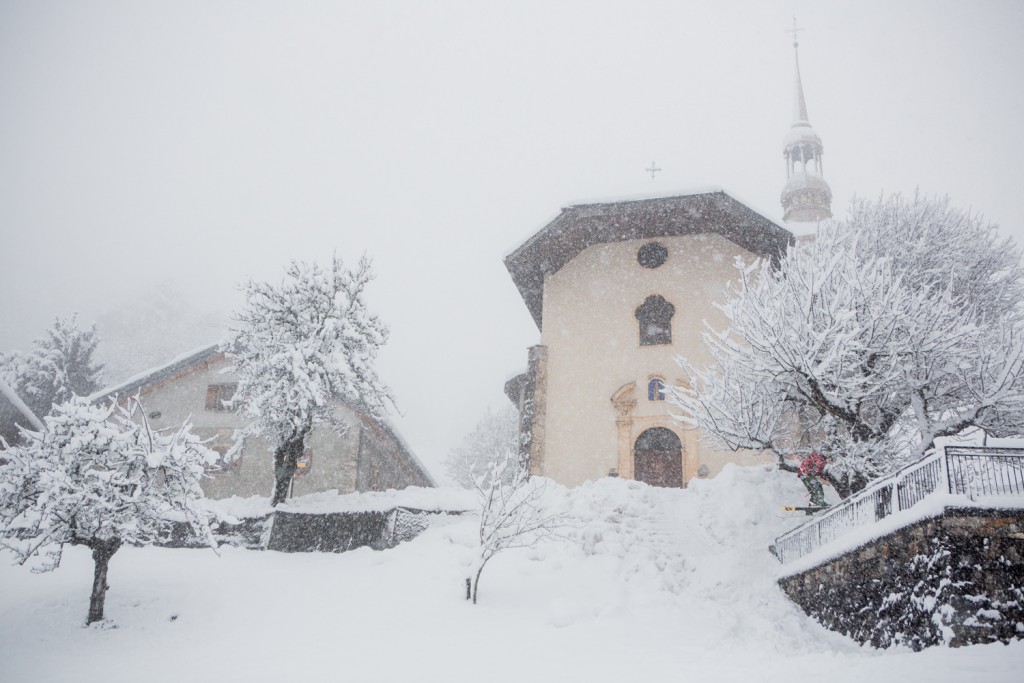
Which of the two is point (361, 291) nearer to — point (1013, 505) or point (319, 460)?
point (319, 460)

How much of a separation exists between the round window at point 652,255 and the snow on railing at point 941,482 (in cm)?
1076

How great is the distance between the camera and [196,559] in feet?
44.9

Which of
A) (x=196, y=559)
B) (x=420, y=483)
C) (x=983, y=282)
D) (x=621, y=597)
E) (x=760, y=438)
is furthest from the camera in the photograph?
(x=420, y=483)

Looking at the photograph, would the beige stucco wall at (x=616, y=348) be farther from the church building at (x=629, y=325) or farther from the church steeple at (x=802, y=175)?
the church steeple at (x=802, y=175)

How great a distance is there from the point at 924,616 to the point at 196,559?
13.5 meters

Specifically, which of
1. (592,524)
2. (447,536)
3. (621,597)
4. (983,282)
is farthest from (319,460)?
(983,282)

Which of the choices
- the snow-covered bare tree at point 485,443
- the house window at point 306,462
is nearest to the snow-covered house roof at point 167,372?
the house window at point 306,462

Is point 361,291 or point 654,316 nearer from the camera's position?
point 361,291

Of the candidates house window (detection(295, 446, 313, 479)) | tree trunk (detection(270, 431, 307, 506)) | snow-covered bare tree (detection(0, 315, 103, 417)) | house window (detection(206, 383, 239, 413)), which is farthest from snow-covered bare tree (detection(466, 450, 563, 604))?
snow-covered bare tree (detection(0, 315, 103, 417))

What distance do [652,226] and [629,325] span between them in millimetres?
3279

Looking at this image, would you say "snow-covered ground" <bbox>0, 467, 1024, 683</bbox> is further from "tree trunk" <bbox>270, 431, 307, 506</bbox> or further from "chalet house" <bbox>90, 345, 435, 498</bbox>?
"chalet house" <bbox>90, 345, 435, 498</bbox>

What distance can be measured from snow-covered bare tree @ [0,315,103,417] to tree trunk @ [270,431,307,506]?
20.8 m

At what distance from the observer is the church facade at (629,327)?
18047 millimetres

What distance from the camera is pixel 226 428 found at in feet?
71.6
